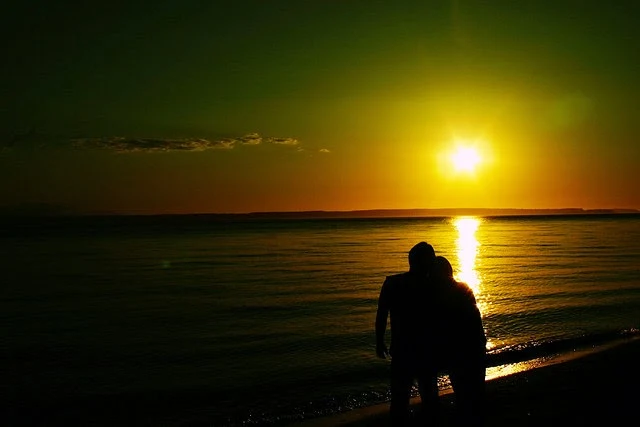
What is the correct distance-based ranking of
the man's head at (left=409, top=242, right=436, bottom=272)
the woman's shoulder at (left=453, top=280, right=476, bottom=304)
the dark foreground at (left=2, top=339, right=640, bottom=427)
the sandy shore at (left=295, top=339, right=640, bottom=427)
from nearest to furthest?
1. the man's head at (left=409, top=242, right=436, bottom=272)
2. the woman's shoulder at (left=453, top=280, right=476, bottom=304)
3. the sandy shore at (left=295, top=339, right=640, bottom=427)
4. the dark foreground at (left=2, top=339, right=640, bottom=427)

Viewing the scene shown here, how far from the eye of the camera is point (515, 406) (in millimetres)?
9180

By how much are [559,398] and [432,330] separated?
451 centimetres

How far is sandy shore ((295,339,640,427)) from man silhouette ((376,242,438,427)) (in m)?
2.56

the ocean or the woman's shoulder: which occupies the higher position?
the woman's shoulder

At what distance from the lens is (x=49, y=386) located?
40.0ft

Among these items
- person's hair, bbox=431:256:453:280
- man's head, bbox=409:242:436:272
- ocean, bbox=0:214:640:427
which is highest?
man's head, bbox=409:242:436:272

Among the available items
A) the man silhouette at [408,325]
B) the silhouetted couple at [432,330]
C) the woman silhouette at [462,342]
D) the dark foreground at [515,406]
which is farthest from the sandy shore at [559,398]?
the man silhouette at [408,325]

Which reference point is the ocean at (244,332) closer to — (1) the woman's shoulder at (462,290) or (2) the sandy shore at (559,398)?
(2) the sandy shore at (559,398)

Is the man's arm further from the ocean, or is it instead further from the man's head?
the ocean

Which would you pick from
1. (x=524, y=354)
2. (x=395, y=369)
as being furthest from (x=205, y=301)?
(x=395, y=369)

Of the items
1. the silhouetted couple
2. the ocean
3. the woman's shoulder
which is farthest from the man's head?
the ocean

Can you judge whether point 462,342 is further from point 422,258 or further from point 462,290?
point 422,258

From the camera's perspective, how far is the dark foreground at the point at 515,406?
8445mm

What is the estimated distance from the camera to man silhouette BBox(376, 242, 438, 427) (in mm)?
6055
